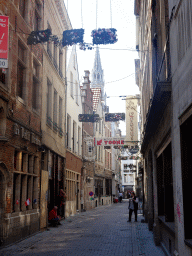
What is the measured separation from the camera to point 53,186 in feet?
64.3

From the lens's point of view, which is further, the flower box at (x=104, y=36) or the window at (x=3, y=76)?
the window at (x=3, y=76)

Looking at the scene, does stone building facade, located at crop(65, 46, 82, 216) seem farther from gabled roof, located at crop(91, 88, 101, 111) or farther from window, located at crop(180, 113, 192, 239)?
window, located at crop(180, 113, 192, 239)

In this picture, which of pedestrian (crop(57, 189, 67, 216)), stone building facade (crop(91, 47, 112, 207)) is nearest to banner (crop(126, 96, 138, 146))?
pedestrian (crop(57, 189, 67, 216))

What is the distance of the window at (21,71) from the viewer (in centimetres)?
1395

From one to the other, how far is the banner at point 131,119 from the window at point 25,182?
9.35 metres

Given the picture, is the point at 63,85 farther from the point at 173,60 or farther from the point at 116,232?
the point at 173,60

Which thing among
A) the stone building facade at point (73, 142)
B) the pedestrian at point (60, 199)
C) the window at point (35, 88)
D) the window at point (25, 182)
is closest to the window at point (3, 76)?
the window at point (25, 182)

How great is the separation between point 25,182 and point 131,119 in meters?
11.2

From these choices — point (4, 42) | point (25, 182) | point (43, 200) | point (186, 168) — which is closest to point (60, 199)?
point (43, 200)

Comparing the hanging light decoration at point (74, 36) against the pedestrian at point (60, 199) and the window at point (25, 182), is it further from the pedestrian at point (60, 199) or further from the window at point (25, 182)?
the pedestrian at point (60, 199)

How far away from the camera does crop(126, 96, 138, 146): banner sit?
23622 mm

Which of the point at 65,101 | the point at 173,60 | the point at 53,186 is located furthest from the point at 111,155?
the point at 173,60

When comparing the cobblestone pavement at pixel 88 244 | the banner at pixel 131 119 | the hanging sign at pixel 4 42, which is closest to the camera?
the hanging sign at pixel 4 42

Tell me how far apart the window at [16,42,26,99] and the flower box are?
13.0 ft
